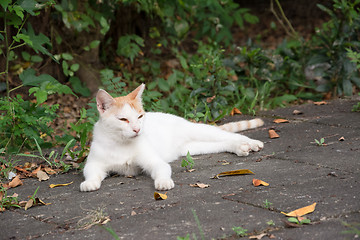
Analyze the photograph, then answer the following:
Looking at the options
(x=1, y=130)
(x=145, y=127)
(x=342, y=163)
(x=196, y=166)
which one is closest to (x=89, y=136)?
(x=1, y=130)

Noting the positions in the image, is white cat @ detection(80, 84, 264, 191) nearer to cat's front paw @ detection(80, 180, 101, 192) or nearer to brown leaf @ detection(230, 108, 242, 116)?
cat's front paw @ detection(80, 180, 101, 192)

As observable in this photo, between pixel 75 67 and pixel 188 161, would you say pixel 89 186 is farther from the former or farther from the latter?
pixel 75 67

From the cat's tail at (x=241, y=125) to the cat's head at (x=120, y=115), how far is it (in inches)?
52.9

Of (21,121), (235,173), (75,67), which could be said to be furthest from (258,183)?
(75,67)

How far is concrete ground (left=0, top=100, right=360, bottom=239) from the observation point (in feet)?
7.70

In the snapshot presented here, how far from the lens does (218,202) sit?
276 cm

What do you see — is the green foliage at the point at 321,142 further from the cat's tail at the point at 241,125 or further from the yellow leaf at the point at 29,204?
the yellow leaf at the point at 29,204

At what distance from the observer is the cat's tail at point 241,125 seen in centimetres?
475

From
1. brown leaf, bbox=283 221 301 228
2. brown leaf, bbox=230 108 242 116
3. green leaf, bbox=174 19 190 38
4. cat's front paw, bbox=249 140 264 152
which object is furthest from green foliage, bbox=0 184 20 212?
green leaf, bbox=174 19 190 38

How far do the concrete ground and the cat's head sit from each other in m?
0.36

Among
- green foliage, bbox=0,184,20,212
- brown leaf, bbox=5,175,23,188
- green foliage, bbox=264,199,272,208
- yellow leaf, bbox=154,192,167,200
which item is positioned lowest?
brown leaf, bbox=5,175,23,188

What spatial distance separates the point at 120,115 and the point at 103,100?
18 centimetres

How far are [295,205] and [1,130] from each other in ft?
9.85

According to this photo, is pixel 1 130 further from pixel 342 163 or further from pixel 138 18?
pixel 138 18
